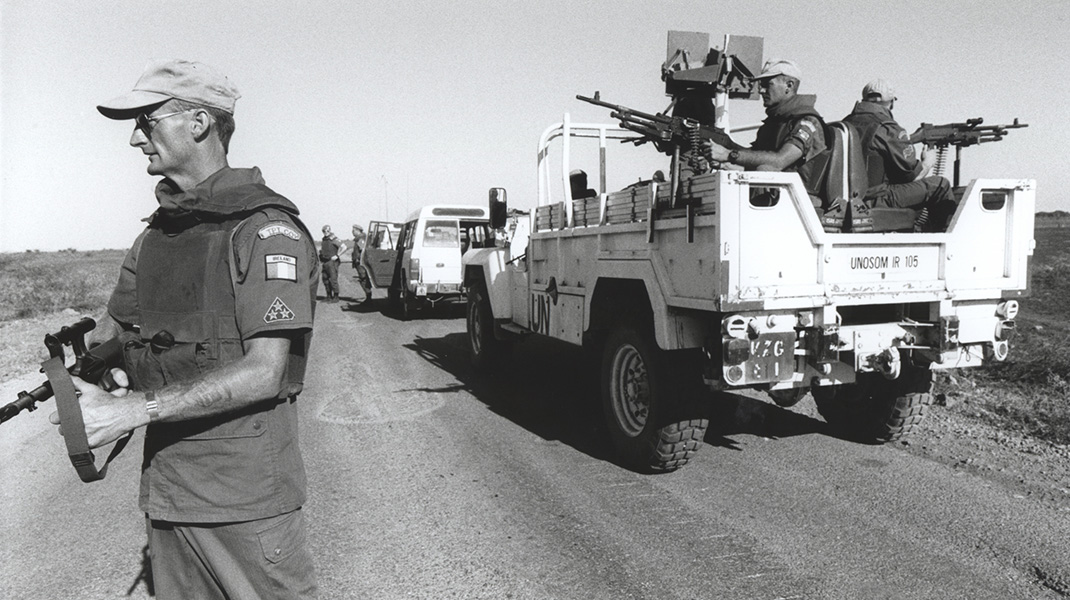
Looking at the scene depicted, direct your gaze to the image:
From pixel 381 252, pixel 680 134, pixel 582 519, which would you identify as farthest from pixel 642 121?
pixel 381 252

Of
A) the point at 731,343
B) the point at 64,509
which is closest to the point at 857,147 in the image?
the point at 731,343

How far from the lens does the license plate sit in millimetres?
4379

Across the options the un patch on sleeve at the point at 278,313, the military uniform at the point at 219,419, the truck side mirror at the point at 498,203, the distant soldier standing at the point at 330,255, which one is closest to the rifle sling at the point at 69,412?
the military uniform at the point at 219,419

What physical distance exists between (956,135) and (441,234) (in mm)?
10267

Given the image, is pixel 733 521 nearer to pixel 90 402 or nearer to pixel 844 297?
pixel 844 297

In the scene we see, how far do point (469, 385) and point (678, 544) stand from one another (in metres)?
4.65

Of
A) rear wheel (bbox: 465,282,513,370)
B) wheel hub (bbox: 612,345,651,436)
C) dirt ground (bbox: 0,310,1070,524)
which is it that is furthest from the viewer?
rear wheel (bbox: 465,282,513,370)

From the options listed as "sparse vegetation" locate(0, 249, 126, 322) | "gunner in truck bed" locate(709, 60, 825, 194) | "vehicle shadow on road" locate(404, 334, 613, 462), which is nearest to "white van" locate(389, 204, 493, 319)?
"vehicle shadow on road" locate(404, 334, 613, 462)

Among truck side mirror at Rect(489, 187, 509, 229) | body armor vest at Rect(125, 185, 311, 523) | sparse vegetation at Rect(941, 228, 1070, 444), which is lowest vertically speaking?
sparse vegetation at Rect(941, 228, 1070, 444)

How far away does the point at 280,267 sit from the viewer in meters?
1.95

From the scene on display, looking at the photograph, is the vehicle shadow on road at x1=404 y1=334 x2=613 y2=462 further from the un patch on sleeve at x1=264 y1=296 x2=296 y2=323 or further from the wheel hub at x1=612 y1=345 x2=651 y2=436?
the un patch on sleeve at x1=264 y1=296 x2=296 y2=323

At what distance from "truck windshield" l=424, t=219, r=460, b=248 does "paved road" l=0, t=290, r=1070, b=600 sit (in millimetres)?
8402

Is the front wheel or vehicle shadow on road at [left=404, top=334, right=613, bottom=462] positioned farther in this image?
vehicle shadow on road at [left=404, top=334, right=613, bottom=462]

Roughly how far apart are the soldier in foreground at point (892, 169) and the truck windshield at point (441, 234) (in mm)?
10195
